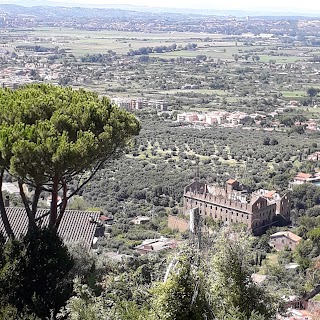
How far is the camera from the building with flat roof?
29.6 m

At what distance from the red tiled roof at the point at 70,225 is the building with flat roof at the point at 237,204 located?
15.7 metres

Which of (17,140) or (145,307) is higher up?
(17,140)

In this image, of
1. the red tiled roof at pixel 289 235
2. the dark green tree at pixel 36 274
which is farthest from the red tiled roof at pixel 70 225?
the red tiled roof at pixel 289 235

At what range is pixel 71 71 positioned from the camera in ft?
336

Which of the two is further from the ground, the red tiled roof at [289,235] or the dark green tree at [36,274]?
the dark green tree at [36,274]

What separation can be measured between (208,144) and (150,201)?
1812cm

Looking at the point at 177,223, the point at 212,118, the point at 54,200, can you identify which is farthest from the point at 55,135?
the point at 212,118

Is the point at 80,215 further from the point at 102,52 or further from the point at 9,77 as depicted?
the point at 102,52

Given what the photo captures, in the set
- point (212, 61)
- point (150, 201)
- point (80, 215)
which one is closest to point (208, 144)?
point (150, 201)

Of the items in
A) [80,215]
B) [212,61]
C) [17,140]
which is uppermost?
[17,140]

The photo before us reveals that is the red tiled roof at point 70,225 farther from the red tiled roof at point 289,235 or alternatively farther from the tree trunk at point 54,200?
the red tiled roof at point 289,235

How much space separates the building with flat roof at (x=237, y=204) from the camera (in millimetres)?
29625

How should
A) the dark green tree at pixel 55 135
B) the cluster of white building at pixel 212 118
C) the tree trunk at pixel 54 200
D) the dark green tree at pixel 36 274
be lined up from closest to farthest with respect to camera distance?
the dark green tree at pixel 36 274
the dark green tree at pixel 55 135
the tree trunk at pixel 54 200
the cluster of white building at pixel 212 118

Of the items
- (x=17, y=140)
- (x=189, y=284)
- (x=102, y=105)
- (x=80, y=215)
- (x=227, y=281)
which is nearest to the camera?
(x=189, y=284)
